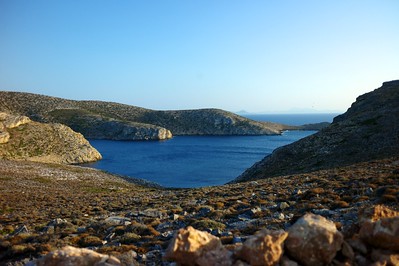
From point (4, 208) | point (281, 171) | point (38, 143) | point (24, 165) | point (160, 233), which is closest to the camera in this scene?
point (160, 233)

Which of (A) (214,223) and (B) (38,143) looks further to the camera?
(B) (38,143)

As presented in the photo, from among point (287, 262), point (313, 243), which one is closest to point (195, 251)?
point (287, 262)

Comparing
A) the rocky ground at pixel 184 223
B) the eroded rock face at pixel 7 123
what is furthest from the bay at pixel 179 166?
the rocky ground at pixel 184 223

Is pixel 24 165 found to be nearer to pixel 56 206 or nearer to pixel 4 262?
pixel 56 206

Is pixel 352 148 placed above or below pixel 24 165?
above

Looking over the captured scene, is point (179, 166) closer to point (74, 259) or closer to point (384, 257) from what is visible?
point (74, 259)

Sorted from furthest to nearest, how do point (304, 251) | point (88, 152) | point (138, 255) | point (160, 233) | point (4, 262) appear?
1. point (88, 152)
2. point (160, 233)
3. point (4, 262)
4. point (138, 255)
5. point (304, 251)

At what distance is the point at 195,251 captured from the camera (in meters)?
7.85

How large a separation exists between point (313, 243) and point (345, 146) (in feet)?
153


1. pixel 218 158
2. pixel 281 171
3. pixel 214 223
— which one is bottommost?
pixel 218 158

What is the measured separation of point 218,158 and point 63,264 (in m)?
110

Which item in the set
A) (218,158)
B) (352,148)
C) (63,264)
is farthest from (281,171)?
(218,158)

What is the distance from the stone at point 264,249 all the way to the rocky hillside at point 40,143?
9975cm

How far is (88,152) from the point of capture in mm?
114688
